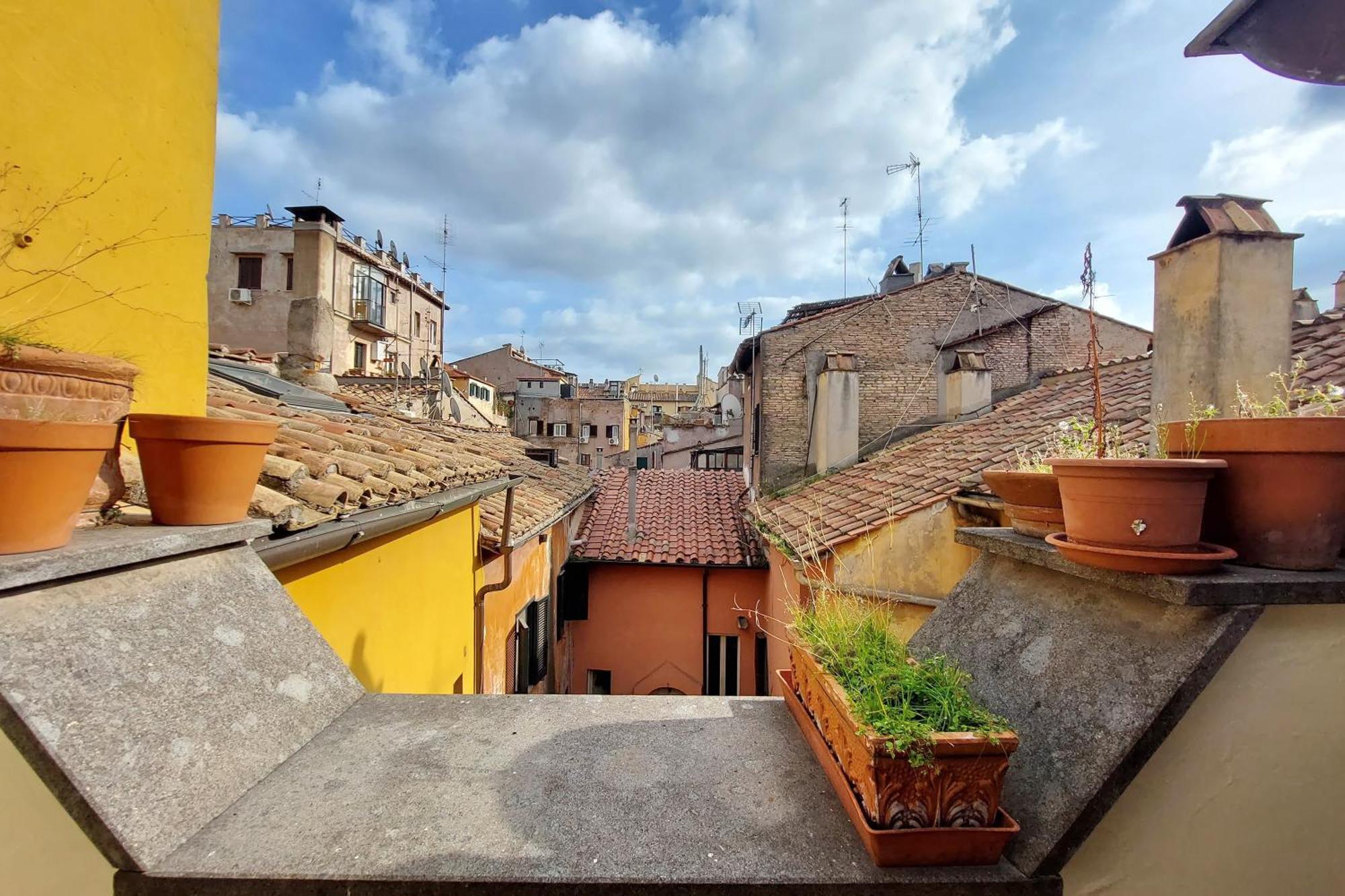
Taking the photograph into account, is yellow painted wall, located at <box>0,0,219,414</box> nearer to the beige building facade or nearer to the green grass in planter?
the green grass in planter

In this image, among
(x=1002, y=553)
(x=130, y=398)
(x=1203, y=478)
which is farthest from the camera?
(x=1002, y=553)

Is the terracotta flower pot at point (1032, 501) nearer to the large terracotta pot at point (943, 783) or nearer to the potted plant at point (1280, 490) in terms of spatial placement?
the potted plant at point (1280, 490)

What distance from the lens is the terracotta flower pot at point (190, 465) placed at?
183 cm

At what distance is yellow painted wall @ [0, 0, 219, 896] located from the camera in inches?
72.7

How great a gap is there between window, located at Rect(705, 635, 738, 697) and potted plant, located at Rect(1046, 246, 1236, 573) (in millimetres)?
10391

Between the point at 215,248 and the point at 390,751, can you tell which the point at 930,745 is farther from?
the point at 215,248

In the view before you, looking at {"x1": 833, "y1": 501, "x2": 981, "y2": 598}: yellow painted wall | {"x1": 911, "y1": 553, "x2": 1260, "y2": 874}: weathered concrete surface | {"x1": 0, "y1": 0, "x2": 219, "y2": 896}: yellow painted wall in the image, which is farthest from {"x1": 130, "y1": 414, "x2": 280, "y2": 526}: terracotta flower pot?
{"x1": 833, "y1": 501, "x2": 981, "y2": 598}: yellow painted wall

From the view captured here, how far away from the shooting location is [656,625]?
452 inches

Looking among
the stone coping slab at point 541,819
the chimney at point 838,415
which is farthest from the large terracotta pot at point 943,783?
the chimney at point 838,415

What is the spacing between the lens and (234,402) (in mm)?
4113

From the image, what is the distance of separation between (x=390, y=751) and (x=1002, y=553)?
80.3 inches

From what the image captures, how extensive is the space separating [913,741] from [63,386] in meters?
2.24

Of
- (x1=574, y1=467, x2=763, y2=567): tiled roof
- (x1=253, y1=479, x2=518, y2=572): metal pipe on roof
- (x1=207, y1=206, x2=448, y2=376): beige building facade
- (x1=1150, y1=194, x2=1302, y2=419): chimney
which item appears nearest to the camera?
(x1=253, y1=479, x2=518, y2=572): metal pipe on roof

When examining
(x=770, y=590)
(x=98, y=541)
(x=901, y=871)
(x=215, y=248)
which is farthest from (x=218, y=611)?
(x=215, y=248)
